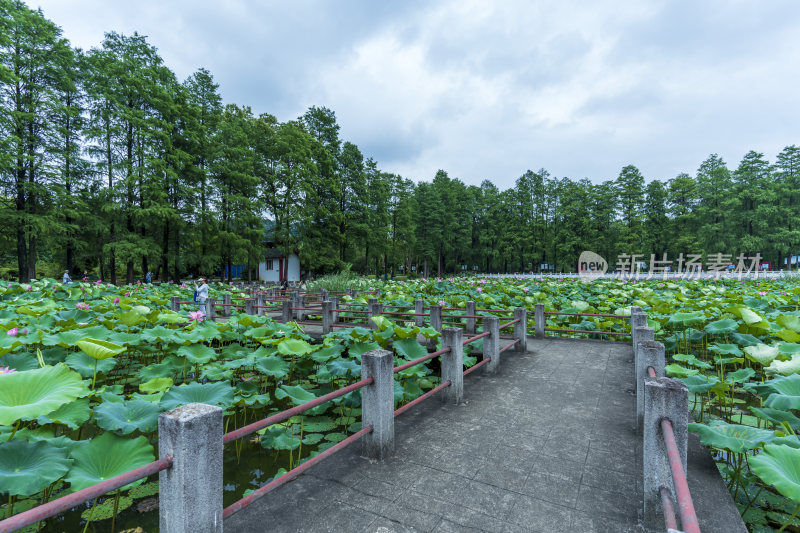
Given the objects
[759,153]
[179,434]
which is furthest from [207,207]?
[759,153]

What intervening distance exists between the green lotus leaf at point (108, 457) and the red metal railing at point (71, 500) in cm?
71

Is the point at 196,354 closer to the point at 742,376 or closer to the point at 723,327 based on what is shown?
the point at 742,376

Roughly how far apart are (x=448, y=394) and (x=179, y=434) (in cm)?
319

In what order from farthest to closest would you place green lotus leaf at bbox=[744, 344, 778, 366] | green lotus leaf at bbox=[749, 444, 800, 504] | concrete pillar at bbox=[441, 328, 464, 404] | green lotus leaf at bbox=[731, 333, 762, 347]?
1. green lotus leaf at bbox=[731, 333, 762, 347]
2. concrete pillar at bbox=[441, 328, 464, 404]
3. green lotus leaf at bbox=[744, 344, 778, 366]
4. green lotus leaf at bbox=[749, 444, 800, 504]

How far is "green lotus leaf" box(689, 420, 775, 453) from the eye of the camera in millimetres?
2250

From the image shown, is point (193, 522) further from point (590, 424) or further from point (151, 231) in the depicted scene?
point (151, 231)

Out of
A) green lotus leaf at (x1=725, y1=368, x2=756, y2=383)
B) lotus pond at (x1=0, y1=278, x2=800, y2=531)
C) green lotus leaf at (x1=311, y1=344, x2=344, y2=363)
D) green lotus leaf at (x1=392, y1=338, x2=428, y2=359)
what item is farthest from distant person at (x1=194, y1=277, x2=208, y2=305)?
green lotus leaf at (x1=725, y1=368, x2=756, y2=383)

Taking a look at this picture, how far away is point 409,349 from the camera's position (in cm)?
453

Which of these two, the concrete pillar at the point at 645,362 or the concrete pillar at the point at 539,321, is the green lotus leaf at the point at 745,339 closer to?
the concrete pillar at the point at 645,362

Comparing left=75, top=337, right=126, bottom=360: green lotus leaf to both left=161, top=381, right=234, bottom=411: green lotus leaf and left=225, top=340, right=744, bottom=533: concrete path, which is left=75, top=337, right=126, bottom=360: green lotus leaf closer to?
left=161, top=381, right=234, bottom=411: green lotus leaf

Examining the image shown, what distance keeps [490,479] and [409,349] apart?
200 cm

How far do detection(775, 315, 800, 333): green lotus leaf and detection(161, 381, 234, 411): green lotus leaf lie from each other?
7202mm

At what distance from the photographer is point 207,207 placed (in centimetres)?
2211

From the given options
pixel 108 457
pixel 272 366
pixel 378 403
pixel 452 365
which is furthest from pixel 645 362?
pixel 108 457
